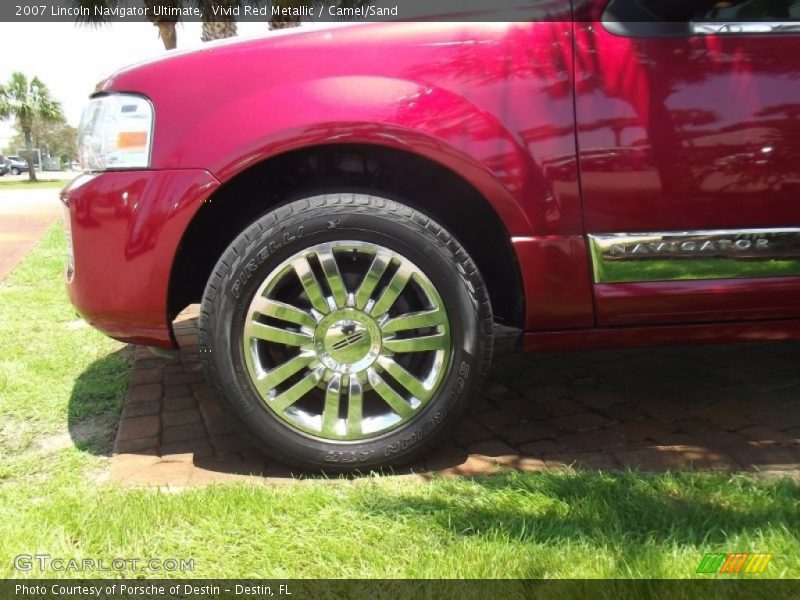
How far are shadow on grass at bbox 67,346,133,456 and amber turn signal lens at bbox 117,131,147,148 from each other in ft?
4.00

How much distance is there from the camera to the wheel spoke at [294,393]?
240 centimetres

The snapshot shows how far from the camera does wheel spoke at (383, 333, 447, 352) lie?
94.7 inches

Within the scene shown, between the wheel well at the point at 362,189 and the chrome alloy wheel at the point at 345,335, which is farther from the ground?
the wheel well at the point at 362,189

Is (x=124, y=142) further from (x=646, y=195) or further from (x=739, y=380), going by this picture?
(x=739, y=380)

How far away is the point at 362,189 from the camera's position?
99.0 inches

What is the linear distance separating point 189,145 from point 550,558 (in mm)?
1711

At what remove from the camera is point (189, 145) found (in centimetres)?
226

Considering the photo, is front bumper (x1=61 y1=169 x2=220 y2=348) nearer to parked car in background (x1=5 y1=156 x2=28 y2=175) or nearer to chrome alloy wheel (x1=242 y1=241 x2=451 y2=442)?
chrome alloy wheel (x1=242 y1=241 x2=451 y2=442)

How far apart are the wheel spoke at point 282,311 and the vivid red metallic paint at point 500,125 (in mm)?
338

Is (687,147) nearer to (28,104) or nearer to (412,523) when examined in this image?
(412,523)

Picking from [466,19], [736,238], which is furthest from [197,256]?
[736,238]

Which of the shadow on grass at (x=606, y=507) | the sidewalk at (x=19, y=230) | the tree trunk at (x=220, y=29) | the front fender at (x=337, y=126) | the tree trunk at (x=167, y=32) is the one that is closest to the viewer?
the shadow on grass at (x=606, y=507)

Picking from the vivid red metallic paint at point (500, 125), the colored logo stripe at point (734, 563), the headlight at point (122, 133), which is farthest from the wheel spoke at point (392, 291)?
the colored logo stripe at point (734, 563)

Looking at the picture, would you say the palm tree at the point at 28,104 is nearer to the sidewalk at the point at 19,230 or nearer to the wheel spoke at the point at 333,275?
the sidewalk at the point at 19,230
